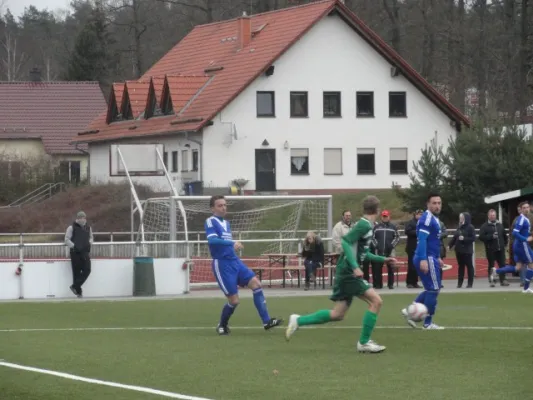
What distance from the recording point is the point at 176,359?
1448 centimetres

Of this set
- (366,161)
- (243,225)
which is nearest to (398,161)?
(366,161)

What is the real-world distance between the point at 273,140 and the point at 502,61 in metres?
12.1

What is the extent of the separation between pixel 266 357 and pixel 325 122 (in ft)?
149

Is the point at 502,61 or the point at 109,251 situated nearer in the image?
the point at 109,251

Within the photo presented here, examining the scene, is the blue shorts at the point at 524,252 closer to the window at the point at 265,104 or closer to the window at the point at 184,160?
the window at the point at 265,104

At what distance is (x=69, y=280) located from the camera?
30047 millimetres

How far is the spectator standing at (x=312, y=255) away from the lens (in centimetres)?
3159

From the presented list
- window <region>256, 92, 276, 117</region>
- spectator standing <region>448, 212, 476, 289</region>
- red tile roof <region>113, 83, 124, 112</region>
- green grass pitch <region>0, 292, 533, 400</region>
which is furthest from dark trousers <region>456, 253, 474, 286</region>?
red tile roof <region>113, 83, 124, 112</region>

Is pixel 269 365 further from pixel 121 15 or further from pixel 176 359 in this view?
pixel 121 15

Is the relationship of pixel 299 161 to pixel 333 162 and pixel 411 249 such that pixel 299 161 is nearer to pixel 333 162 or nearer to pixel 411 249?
pixel 333 162

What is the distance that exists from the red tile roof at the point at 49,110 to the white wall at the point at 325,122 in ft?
58.9

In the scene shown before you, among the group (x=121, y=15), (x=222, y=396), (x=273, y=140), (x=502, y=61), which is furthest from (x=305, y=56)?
(x=222, y=396)

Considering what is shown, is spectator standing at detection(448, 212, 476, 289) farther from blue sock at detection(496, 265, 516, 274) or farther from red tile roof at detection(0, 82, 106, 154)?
red tile roof at detection(0, 82, 106, 154)

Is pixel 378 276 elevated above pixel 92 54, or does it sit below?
below
